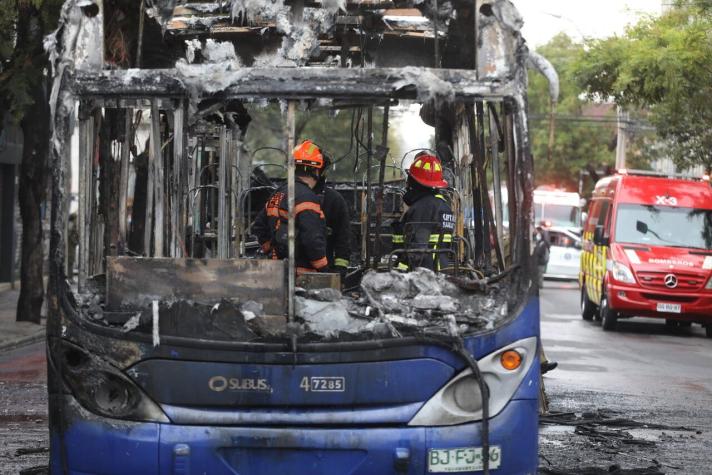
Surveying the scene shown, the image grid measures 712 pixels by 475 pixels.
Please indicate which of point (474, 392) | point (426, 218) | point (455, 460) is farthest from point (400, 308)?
point (426, 218)

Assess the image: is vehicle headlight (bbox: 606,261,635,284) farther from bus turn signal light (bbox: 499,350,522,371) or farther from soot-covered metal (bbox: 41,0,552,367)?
bus turn signal light (bbox: 499,350,522,371)

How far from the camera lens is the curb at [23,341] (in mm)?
16438

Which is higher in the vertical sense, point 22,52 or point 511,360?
point 22,52

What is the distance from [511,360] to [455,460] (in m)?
0.52

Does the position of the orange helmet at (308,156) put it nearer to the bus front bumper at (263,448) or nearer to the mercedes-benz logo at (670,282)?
the bus front bumper at (263,448)

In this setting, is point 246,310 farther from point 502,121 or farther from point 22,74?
point 22,74

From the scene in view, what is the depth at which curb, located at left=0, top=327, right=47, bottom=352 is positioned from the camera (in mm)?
16438

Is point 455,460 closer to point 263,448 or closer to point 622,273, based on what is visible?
point 263,448

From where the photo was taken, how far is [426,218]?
307 inches

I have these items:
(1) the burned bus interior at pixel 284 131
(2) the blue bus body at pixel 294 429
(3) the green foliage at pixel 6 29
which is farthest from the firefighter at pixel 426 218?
(3) the green foliage at pixel 6 29

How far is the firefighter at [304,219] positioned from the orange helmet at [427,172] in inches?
24.8

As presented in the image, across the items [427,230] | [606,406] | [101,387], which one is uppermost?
[427,230]

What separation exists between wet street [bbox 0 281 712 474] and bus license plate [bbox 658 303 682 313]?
1095 mm

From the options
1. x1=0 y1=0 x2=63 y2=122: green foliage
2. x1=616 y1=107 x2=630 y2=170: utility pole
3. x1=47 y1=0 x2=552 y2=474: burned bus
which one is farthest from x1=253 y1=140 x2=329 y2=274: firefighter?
x1=616 y1=107 x2=630 y2=170: utility pole
